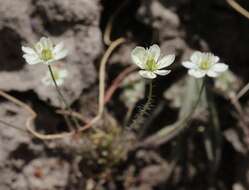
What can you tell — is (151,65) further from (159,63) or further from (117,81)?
(117,81)

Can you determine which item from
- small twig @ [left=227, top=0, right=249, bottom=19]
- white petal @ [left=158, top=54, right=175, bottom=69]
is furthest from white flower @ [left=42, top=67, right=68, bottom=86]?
small twig @ [left=227, top=0, right=249, bottom=19]

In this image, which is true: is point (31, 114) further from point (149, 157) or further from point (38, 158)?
point (149, 157)

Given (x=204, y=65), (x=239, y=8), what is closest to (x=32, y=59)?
(x=204, y=65)

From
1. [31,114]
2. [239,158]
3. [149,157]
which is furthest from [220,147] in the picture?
[31,114]

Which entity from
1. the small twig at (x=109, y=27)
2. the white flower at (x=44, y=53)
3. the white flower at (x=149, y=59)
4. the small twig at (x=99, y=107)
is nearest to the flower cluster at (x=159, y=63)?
the white flower at (x=149, y=59)

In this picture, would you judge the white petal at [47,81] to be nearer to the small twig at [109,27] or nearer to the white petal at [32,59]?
the white petal at [32,59]

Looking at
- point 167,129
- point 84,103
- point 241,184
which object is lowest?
point 241,184

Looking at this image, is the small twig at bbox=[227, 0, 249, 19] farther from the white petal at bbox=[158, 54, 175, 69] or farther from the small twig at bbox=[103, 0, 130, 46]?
the white petal at bbox=[158, 54, 175, 69]
